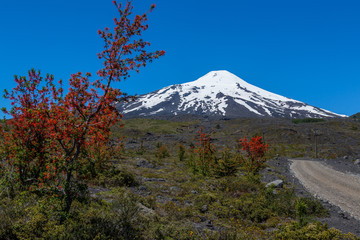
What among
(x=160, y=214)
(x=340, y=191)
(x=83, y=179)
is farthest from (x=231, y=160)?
(x=83, y=179)

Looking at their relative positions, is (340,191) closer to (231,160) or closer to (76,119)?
(231,160)

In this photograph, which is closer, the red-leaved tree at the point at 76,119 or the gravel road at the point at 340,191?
the red-leaved tree at the point at 76,119

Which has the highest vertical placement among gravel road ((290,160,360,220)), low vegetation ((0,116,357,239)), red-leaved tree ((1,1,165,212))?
red-leaved tree ((1,1,165,212))

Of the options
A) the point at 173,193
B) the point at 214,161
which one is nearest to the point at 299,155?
the point at 214,161

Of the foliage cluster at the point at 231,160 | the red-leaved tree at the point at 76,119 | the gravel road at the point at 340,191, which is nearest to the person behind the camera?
the red-leaved tree at the point at 76,119

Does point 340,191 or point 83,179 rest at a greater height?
point 83,179

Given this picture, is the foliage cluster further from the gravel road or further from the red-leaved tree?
the red-leaved tree

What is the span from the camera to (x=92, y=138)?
5.79 m

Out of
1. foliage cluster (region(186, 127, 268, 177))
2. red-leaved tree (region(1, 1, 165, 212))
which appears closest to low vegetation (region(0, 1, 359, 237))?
red-leaved tree (region(1, 1, 165, 212))

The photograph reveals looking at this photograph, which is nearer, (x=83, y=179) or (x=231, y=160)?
(x=83, y=179)

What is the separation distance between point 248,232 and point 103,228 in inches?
197

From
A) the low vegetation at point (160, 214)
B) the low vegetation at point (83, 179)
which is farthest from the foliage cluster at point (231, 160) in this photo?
the low vegetation at point (83, 179)

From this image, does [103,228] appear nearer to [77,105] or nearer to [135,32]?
[77,105]

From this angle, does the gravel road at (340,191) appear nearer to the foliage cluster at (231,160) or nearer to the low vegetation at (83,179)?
the low vegetation at (83,179)
